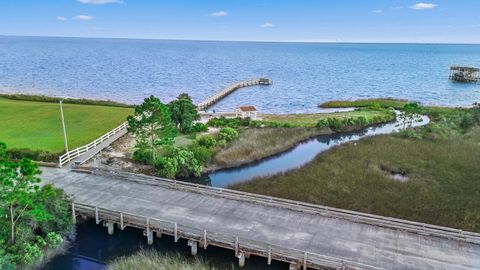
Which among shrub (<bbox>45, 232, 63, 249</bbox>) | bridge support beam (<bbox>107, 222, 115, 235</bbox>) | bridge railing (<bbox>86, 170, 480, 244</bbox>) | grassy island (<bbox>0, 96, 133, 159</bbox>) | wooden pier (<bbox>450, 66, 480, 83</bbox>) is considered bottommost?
bridge support beam (<bbox>107, 222, 115, 235</bbox>)

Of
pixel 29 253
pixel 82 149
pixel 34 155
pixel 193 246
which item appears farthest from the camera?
pixel 82 149

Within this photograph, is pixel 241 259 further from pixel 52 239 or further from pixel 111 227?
pixel 52 239

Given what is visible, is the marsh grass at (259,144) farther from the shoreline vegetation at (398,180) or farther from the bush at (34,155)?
the bush at (34,155)

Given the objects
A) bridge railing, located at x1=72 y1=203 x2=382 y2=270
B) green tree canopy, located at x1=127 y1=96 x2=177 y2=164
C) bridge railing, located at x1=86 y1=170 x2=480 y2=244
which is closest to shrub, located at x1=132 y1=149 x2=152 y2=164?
green tree canopy, located at x1=127 y1=96 x2=177 y2=164

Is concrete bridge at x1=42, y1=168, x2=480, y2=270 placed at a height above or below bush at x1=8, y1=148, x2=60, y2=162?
below

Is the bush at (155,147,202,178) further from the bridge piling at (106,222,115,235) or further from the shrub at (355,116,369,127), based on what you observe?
the shrub at (355,116,369,127)

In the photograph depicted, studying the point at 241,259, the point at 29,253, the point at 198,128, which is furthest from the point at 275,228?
the point at 198,128
